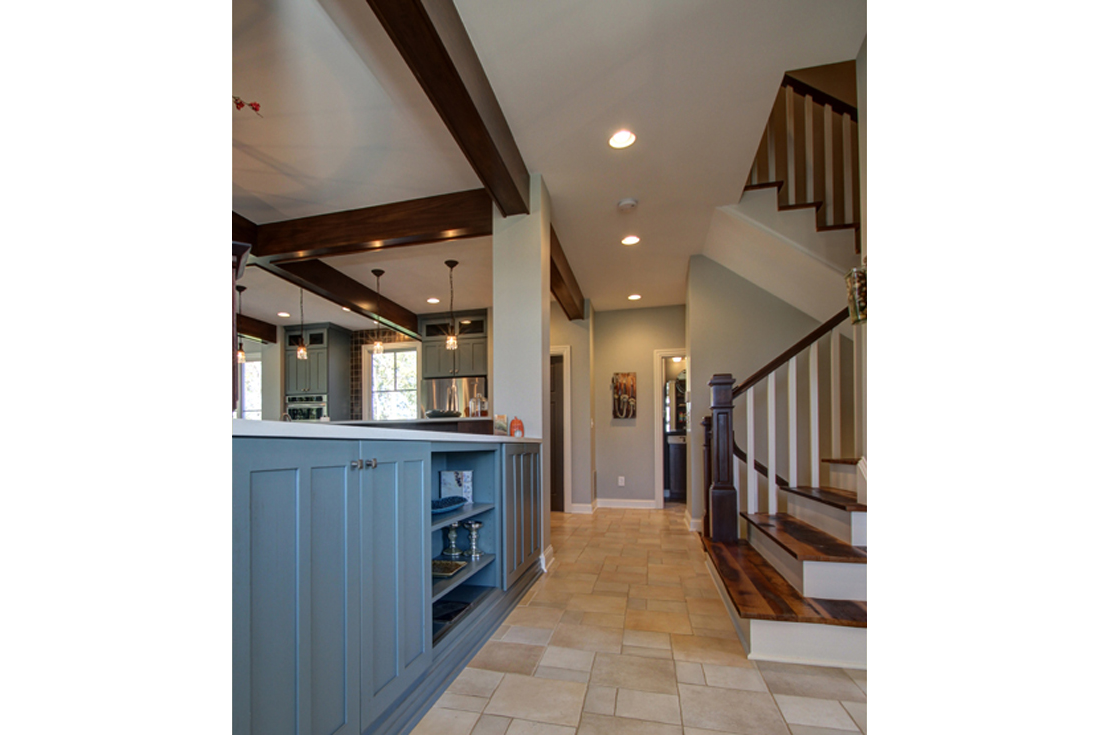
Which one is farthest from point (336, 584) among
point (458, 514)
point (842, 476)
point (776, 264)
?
point (776, 264)

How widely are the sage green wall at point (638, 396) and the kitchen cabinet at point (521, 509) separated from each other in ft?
10.4

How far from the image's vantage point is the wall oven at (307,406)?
745cm

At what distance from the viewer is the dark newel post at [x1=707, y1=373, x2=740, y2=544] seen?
3607mm

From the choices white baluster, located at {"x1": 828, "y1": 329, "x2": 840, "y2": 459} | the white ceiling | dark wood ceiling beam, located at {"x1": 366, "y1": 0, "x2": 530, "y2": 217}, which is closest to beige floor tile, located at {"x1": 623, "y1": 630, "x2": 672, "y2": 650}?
white baluster, located at {"x1": 828, "y1": 329, "x2": 840, "y2": 459}

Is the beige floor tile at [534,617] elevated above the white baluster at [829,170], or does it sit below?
below

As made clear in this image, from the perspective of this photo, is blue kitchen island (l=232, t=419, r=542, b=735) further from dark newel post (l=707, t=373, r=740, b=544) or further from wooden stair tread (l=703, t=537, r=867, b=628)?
dark newel post (l=707, t=373, r=740, b=544)

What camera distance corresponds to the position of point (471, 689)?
186 centimetres

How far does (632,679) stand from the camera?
6.42 feet

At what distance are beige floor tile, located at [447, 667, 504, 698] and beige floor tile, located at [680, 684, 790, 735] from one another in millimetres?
676

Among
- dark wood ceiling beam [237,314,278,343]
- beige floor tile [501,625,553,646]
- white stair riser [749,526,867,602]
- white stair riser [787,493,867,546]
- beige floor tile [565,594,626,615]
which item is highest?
dark wood ceiling beam [237,314,278,343]

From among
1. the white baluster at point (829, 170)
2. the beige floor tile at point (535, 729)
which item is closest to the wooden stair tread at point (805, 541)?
the beige floor tile at point (535, 729)

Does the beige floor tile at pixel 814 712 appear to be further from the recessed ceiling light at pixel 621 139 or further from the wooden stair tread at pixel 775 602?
the recessed ceiling light at pixel 621 139

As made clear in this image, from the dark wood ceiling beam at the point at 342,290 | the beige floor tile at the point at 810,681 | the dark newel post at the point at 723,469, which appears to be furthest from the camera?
the dark wood ceiling beam at the point at 342,290
